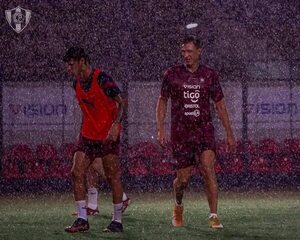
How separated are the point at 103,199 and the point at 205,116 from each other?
18.7ft

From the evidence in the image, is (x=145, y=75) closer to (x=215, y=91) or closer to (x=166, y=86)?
(x=166, y=86)

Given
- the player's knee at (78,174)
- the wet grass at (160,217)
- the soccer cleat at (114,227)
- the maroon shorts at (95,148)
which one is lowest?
the wet grass at (160,217)

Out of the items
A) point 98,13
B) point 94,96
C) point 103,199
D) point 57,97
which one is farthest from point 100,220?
point 98,13

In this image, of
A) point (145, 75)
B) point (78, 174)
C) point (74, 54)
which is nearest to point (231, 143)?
point (78, 174)

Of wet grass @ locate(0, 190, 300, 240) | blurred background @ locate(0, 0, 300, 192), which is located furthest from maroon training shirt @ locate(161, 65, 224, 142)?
blurred background @ locate(0, 0, 300, 192)

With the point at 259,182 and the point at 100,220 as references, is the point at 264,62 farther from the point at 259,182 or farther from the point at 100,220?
the point at 100,220

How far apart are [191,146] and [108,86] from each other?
125cm

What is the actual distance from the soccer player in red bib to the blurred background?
29.1 feet

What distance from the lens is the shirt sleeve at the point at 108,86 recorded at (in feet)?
32.0

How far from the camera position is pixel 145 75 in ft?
69.1

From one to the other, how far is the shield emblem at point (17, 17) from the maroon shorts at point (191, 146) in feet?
35.0

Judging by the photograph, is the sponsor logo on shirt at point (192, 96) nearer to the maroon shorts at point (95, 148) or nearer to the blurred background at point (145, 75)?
the maroon shorts at point (95, 148)

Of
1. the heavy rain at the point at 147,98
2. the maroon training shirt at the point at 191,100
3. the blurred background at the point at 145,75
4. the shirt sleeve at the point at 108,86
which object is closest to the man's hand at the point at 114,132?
the shirt sleeve at the point at 108,86

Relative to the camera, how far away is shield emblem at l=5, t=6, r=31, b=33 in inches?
793
